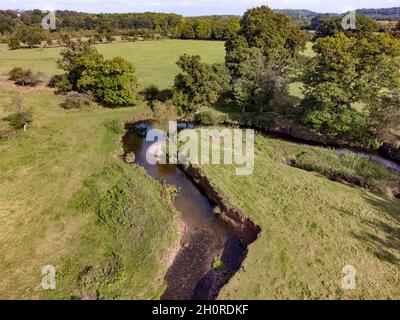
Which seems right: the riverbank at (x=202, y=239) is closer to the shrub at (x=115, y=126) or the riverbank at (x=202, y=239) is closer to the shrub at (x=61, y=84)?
the shrub at (x=115, y=126)

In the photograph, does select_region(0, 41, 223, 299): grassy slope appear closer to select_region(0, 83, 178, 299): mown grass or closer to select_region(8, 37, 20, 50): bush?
select_region(0, 83, 178, 299): mown grass

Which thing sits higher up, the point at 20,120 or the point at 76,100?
the point at 76,100

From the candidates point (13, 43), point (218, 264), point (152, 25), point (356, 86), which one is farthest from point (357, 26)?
point (152, 25)

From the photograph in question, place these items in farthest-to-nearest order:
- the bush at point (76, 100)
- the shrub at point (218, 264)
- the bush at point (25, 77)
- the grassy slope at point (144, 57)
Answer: the grassy slope at point (144, 57)
the bush at point (25, 77)
the bush at point (76, 100)
the shrub at point (218, 264)

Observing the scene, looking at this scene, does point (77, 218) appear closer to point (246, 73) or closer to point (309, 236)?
point (309, 236)

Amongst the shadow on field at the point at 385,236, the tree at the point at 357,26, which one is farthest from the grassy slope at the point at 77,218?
the tree at the point at 357,26

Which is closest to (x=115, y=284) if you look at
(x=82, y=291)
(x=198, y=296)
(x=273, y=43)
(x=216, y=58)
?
(x=82, y=291)

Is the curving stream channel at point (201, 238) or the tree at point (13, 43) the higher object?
the tree at point (13, 43)

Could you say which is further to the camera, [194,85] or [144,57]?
[144,57]

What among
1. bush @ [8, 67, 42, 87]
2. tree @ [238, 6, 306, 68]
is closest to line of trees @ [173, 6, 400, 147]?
tree @ [238, 6, 306, 68]
